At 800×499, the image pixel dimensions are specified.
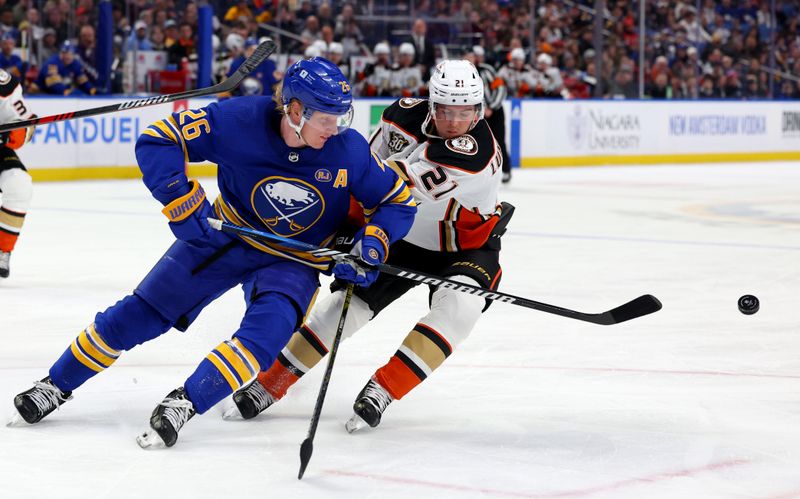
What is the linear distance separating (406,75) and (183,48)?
8.40ft

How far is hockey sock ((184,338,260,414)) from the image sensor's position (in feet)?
9.60

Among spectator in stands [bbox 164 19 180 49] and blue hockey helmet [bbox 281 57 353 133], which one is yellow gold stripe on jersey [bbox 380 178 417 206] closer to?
blue hockey helmet [bbox 281 57 353 133]

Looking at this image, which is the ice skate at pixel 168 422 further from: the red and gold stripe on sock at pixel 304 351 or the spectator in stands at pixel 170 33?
the spectator in stands at pixel 170 33

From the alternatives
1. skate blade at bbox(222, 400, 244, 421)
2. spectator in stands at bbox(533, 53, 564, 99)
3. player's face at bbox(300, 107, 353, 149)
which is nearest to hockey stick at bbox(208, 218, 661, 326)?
player's face at bbox(300, 107, 353, 149)

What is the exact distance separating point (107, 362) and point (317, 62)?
0.92 m

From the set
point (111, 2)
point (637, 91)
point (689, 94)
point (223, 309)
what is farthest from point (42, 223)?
point (689, 94)

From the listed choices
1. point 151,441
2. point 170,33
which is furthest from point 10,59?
point 151,441

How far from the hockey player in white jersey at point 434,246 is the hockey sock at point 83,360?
0.37 metres

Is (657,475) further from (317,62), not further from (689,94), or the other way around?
(689,94)

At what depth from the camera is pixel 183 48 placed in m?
12.0

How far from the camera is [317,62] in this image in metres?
3.06

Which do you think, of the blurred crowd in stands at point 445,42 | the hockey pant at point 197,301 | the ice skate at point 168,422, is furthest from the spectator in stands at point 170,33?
the ice skate at point 168,422

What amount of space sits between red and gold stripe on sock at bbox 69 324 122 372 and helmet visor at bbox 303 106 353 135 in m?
0.76

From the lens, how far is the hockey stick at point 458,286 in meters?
3.07
